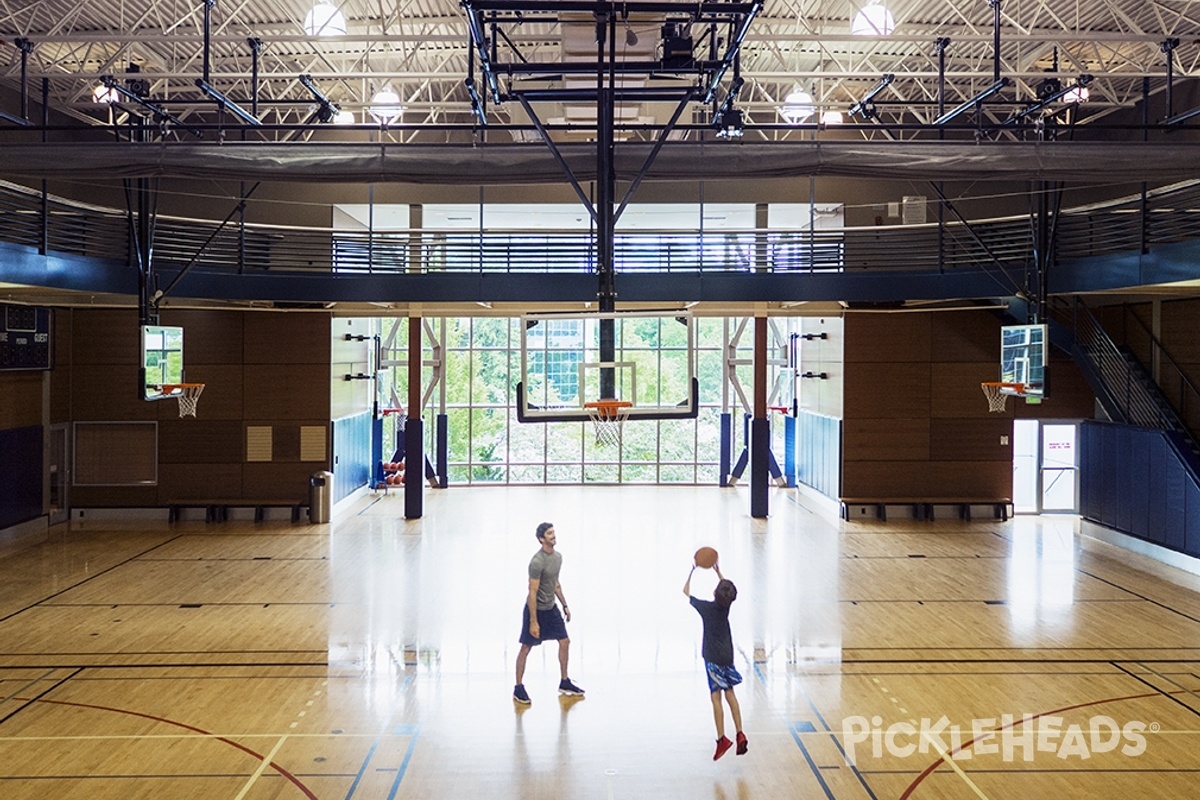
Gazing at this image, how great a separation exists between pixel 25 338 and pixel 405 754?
14319mm

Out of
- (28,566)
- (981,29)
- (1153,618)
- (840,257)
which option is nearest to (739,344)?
(840,257)

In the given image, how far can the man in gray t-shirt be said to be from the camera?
9.29 m

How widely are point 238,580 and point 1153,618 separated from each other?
12663 millimetres

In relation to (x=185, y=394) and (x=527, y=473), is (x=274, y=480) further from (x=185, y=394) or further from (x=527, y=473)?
(x=527, y=473)

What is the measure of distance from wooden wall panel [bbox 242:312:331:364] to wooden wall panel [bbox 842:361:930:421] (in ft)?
35.9

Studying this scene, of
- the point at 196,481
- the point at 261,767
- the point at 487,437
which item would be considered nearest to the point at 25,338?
the point at 196,481

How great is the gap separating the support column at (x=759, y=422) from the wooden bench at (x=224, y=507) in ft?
30.5

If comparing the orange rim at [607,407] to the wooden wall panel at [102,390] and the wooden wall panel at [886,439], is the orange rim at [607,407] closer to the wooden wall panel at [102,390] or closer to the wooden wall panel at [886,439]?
the wooden wall panel at [886,439]

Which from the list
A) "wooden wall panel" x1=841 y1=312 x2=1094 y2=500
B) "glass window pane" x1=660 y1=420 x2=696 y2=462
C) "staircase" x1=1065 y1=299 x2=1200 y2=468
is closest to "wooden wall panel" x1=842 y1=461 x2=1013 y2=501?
"wooden wall panel" x1=841 y1=312 x2=1094 y2=500

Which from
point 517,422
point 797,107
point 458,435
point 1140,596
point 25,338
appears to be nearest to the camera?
point 1140,596

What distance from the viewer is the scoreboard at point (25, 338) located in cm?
1777

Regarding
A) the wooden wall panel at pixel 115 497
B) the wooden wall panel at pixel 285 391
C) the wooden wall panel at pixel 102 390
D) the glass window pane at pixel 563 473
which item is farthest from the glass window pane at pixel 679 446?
the wooden wall panel at pixel 102 390

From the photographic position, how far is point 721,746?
8.05m

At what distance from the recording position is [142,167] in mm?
11578
